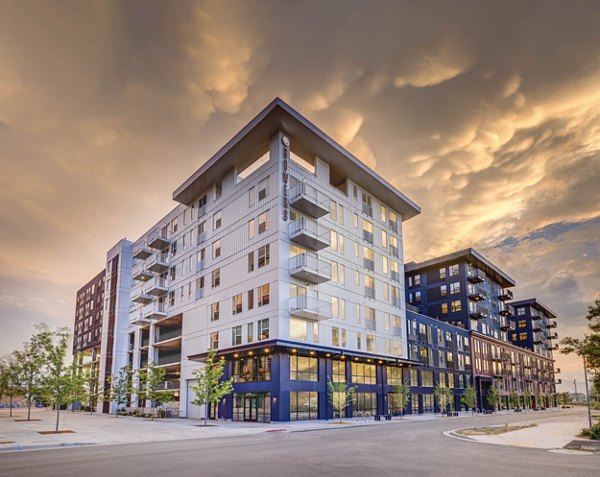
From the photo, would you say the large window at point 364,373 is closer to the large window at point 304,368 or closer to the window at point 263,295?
the large window at point 304,368

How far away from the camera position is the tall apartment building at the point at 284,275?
4062cm

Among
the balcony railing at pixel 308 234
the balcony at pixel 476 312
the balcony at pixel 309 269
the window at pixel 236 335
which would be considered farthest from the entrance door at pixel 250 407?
the balcony at pixel 476 312

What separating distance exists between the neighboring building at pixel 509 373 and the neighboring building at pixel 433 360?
4560mm

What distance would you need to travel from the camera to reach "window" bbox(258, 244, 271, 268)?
42.1m

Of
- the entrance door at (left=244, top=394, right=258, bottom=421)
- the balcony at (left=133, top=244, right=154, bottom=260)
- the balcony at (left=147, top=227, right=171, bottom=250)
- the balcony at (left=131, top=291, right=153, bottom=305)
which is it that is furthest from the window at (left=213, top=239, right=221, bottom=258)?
the balcony at (left=133, top=244, right=154, bottom=260)

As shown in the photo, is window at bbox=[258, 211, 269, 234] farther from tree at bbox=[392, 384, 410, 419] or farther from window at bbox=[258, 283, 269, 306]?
tree at bbox=[392, 384, 410, 419]

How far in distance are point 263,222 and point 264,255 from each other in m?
3.12

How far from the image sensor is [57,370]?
31562 mm

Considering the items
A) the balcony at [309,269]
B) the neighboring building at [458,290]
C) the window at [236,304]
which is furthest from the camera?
the neighboring building at [458,290]

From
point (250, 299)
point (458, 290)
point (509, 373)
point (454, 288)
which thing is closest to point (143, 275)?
point (250, 299)

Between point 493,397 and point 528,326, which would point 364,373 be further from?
point 528,326

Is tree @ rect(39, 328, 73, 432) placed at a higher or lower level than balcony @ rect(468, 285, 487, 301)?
lower

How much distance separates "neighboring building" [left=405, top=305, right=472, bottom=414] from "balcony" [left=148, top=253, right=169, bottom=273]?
106 feet

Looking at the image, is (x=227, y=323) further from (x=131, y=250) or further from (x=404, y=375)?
(x=131, y=250)
